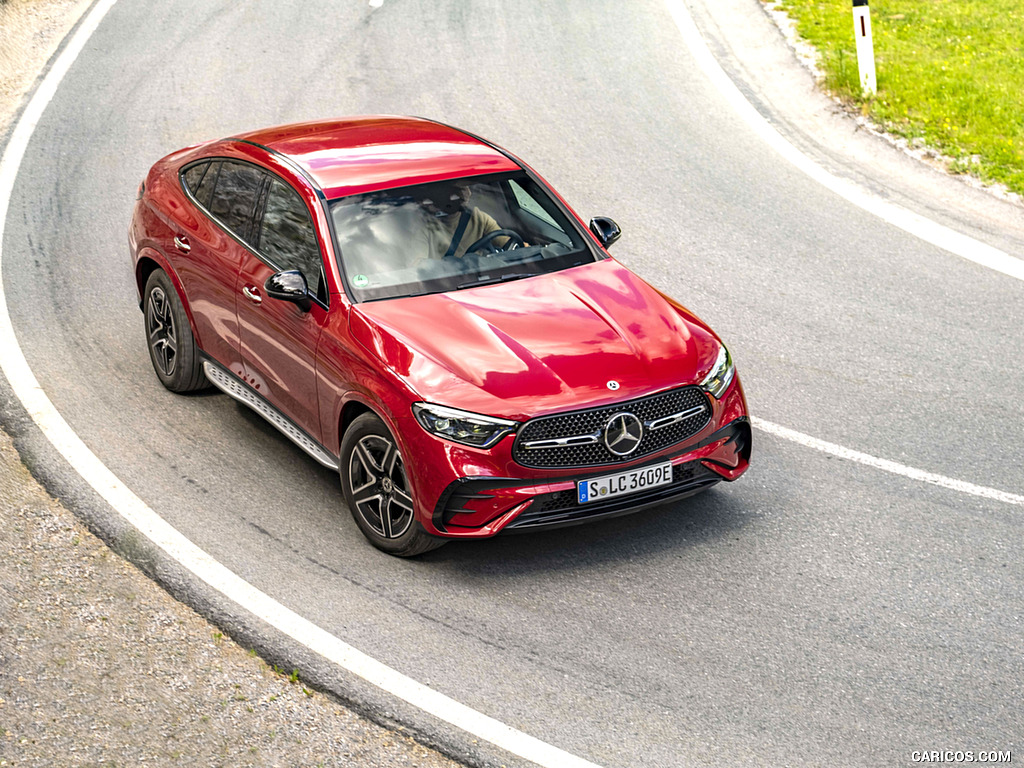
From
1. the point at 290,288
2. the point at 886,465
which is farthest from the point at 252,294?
the point at 886,465

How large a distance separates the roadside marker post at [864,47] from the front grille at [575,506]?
336 inches

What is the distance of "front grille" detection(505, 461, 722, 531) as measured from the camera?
18.7 ft

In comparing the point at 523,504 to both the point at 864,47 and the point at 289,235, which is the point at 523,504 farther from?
the point at 864,47

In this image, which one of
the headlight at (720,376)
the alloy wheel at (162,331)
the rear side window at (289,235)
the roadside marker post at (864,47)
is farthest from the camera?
the roadside marker post at (864,47)

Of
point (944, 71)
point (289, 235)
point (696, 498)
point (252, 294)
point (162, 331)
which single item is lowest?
point (944, 71)

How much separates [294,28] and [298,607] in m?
13.0

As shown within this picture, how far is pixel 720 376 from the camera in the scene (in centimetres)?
618

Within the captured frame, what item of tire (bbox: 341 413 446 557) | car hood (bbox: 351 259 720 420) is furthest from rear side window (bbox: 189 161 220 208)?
tire (bbox: 341 413 446 557)

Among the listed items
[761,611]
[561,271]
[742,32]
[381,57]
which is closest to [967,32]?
[742,32]

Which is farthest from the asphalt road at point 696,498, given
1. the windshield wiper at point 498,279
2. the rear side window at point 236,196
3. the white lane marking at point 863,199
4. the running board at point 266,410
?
the windshield wiper at point 498,279

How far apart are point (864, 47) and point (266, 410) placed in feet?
29.0

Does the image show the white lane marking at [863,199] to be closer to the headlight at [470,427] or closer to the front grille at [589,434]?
the front grille at [589,434]

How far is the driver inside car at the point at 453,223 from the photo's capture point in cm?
673

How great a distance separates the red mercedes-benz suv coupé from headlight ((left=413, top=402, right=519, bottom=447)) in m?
0.01
